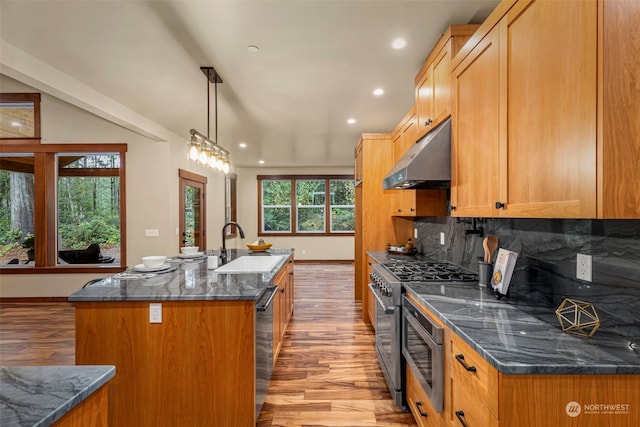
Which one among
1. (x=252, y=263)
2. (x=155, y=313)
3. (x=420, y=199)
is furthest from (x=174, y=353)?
(x=420, y=199)

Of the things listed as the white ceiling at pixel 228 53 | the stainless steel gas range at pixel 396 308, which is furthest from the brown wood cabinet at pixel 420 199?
the stainless steel gas range at pixel 396 308

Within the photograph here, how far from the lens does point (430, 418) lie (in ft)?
5.28

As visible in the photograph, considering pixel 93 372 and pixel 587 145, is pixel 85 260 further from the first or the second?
pixel 587 145

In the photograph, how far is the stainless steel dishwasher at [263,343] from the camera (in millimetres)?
1817

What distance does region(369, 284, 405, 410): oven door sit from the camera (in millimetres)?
2014

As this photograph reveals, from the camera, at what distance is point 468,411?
118cm

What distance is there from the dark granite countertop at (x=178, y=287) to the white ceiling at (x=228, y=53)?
1.82 m

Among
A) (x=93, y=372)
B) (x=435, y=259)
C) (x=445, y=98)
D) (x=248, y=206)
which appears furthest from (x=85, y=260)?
(x=445, y=98)

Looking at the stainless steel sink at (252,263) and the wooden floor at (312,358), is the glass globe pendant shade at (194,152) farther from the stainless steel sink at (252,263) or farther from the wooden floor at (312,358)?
the wooden floor at (312,358)

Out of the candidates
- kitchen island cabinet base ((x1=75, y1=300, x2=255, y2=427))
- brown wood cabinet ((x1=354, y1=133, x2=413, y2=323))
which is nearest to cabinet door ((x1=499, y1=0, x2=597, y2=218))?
kitchen island cabinet base ((x1=75, y1=300, x2=255, y2=427))

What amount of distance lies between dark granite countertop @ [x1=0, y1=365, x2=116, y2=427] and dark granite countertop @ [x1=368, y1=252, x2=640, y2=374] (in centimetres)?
127

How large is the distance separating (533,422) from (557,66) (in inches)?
50.5

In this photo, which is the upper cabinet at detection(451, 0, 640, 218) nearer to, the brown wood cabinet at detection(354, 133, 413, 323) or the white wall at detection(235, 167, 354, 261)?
the brown wood cabinet at detection(354, 133, 413, 323)

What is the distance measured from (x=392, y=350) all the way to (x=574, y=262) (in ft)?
4.21
